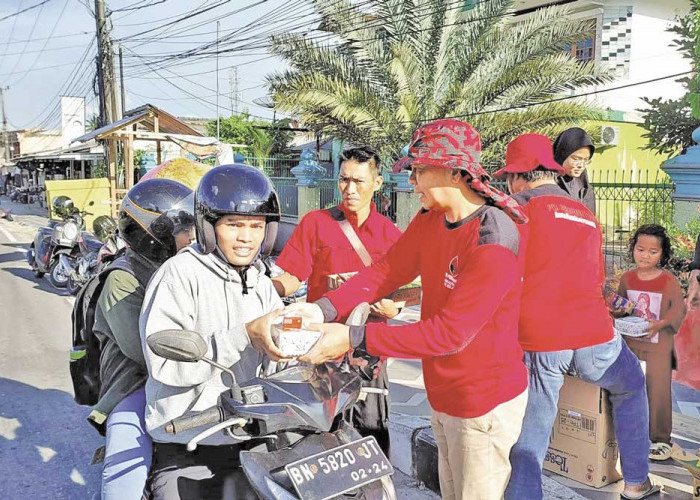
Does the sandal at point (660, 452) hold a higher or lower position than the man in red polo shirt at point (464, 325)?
lower

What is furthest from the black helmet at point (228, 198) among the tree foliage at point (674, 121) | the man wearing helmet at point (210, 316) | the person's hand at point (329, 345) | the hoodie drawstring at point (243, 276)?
the tree foliage at point (674, 121)

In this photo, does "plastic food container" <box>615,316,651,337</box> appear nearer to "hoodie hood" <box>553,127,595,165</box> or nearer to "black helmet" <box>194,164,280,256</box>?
"hoodie hood" <box>553,127,595,165</box>

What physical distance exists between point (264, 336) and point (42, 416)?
3.96 metres

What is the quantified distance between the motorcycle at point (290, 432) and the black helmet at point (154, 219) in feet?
3.57

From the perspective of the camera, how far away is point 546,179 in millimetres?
2951

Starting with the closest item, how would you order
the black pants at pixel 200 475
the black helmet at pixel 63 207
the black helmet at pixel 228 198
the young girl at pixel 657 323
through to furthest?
1. the black pants at pixel 200 475
2. the black helmet at pixel 228 198
3. the young girl at pixel 657 323
4. the black helmet at pixel 63 207

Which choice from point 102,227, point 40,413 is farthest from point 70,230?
point 40,413

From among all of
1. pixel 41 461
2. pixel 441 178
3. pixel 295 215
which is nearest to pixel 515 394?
pixel 441 178

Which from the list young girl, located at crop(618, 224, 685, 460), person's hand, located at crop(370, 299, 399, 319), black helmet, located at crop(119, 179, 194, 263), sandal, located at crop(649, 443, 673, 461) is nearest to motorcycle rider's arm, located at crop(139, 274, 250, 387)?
black helmet, located at crop(119, 179, 194, 263)

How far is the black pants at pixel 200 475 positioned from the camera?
209cm

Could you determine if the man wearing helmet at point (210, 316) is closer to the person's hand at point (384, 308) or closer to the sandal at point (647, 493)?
the person's hand at point (384, 308)

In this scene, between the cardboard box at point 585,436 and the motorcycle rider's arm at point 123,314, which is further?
the cardboard box at point 585,436

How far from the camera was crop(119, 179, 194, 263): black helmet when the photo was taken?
2.81 m

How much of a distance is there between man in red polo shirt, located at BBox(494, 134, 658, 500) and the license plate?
1096mm
